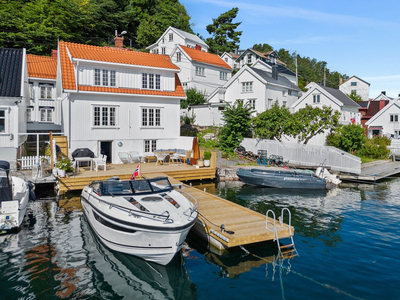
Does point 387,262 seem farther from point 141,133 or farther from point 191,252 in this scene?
point 141,133

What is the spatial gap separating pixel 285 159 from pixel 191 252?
69.6 ft

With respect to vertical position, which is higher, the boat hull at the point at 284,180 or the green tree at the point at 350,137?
the green tree at the point at 350,137

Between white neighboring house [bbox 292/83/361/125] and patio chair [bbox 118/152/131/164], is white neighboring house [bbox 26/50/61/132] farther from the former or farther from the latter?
white neighboring house [bbox 292/83/361/125]

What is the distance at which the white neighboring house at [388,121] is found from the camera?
148ft

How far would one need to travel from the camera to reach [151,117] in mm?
Result: 25781

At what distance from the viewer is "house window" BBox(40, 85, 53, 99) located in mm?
33531

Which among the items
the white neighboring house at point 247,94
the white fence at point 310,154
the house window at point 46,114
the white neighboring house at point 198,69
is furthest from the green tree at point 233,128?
the house window at point 46,114

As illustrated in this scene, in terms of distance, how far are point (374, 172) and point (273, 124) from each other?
1022 cm

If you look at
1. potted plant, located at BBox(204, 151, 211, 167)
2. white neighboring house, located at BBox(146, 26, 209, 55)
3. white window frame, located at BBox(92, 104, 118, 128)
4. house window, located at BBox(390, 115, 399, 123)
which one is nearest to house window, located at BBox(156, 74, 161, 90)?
white window frame, located at BBox(92, 104, 118, 128)

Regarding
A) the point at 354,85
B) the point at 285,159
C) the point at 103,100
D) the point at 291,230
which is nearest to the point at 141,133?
the point at 103,100

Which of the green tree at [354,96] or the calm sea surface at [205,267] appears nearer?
the calm sea surface at [205,267]

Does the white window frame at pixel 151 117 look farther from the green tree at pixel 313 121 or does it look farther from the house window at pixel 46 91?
the house window at pixel 46 91

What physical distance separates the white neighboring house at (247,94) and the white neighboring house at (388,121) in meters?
14.7

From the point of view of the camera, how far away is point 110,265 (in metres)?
10.2
